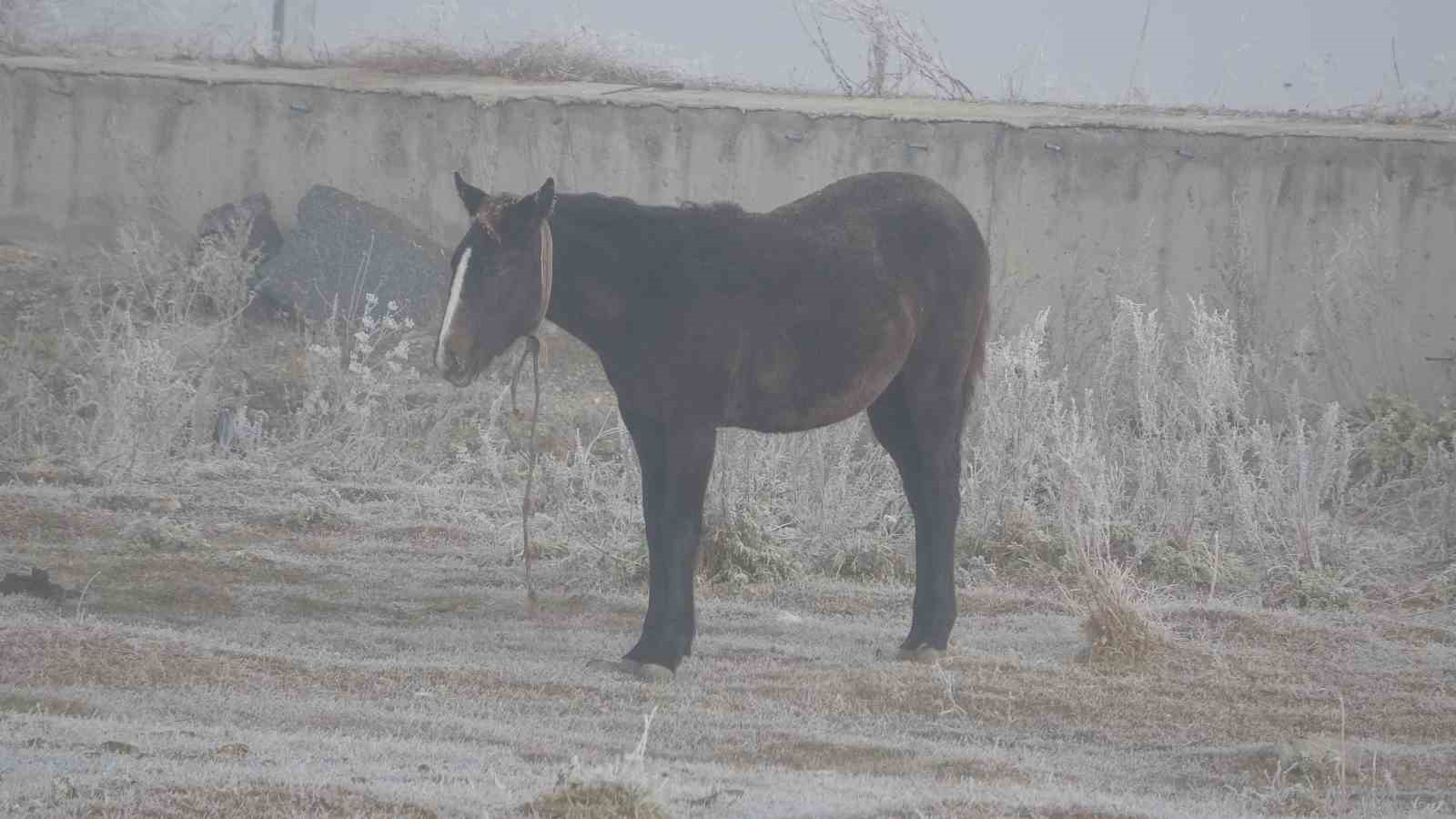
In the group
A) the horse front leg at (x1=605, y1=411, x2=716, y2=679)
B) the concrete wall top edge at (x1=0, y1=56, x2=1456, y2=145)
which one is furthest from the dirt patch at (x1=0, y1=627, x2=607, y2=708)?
the concrete wall top edge at (x1=0, y1=56, x2=1456, y2=145)

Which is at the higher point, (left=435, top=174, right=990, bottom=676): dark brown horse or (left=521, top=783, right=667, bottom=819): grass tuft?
(left=435, top=174, right=990, bottom=676): dark brown horse

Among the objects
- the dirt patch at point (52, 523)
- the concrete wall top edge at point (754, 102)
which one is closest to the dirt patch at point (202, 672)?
the dirt patch at point (52, 523)

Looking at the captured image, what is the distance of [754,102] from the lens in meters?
15.9

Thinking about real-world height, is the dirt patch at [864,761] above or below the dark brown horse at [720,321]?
below

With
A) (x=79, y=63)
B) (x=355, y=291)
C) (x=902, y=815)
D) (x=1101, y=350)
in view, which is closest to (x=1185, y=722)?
(x=902, y=815)

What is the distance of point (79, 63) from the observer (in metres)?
16.5

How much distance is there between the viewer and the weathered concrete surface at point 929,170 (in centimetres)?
1430

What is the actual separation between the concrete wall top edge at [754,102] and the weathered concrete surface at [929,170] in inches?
1.9

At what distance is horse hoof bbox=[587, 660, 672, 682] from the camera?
7336 millimetres

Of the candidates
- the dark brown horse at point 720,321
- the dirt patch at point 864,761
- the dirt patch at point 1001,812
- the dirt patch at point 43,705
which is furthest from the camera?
the dark brown horse at point 720,321

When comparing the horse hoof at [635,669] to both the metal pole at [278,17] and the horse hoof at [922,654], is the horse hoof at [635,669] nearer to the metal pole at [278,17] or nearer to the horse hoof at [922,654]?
the horse hoof at [922,654]

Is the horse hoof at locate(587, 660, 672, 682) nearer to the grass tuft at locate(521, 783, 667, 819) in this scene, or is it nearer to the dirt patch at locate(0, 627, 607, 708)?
the dirt patch at locate(0, 627, 607, 708)

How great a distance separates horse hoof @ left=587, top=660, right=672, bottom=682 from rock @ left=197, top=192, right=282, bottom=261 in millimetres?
8628

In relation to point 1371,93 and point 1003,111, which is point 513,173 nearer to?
point 1003,111
